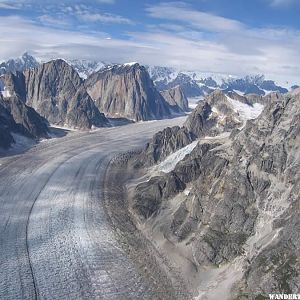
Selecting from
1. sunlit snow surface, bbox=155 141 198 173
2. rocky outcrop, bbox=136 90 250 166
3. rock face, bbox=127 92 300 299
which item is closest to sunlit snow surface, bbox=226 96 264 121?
rocky outcrop, bbox=136 90 250 166

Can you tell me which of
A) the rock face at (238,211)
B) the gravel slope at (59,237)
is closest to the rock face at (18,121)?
the gravel slope at (59,237)

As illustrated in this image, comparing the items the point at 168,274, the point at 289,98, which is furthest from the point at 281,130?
the point at 168,274

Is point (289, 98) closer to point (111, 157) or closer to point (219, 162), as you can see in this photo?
point (219, 162)

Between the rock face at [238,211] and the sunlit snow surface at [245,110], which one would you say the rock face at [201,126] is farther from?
the rock face at [238,211]

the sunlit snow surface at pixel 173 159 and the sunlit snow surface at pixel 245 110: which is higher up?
the sunlit snow surface at pixel 245 110

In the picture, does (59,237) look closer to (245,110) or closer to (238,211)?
(238,211)
